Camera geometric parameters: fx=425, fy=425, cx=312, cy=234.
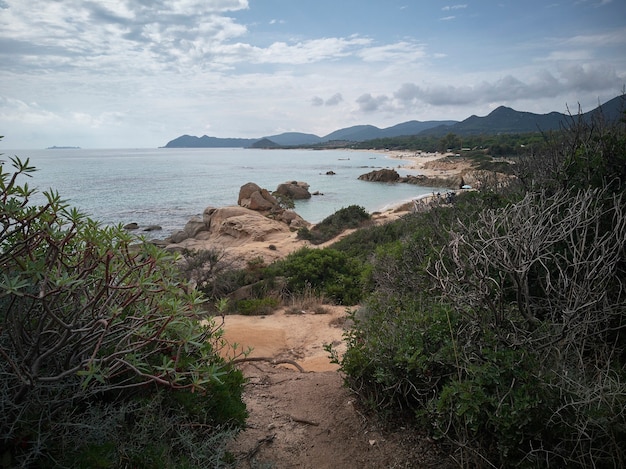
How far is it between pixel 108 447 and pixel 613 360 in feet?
11.5

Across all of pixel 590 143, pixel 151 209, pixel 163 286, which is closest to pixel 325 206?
pixel 151 209

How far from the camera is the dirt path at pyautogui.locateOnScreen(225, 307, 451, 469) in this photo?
3.38 meters

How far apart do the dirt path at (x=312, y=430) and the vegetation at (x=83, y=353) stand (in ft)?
2.53

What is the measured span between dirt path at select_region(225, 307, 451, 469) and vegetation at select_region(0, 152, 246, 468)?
77 cm

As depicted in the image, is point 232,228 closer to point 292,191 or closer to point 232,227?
point 232,227

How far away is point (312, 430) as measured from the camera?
153 inches

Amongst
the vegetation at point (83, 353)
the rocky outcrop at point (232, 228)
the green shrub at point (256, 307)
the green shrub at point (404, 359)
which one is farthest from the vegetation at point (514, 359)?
the rocky outcrop at point (232, 228)

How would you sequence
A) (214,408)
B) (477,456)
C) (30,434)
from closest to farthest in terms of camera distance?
1. (30,434)
2. (477,456)
3. (214,408)

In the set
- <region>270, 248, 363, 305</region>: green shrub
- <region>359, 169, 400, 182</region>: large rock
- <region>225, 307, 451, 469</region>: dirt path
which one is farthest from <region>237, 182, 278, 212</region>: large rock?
<region>359, 169, 400, 182</region>: large rock

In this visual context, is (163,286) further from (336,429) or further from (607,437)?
(607,437)

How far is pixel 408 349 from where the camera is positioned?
3.54 metres

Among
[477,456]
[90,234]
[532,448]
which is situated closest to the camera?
[90,234]

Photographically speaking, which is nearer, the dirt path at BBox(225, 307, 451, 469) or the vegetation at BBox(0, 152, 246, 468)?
the vegetation at BBox(0, 152, 246, 468)

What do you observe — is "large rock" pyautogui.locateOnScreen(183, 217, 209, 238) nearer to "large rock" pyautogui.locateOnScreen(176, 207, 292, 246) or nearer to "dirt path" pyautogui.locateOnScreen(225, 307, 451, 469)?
"large rock" pyautogui.locateOnScreen(176, 207, 292, 246)
